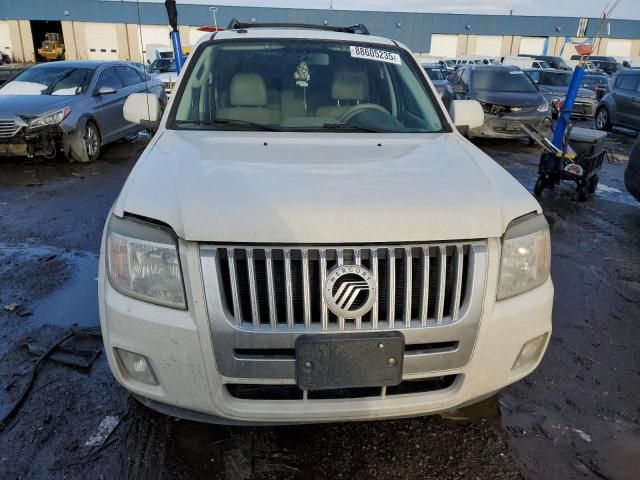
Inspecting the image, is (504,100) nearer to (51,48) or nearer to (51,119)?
(51,119)

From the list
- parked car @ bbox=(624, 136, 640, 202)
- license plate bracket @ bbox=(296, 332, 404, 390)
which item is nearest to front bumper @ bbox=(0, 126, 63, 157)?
license plate bracket @ bbox=(296, 332, 404, 390)

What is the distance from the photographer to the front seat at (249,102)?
3061mm

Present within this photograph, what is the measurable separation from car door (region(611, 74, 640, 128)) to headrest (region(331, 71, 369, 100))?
1134 centimetres

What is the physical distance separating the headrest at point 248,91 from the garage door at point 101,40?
154ft

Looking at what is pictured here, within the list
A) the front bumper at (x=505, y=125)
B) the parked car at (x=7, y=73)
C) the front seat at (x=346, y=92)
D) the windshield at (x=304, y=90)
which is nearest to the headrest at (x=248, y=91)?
the windshield at (x=304, y=90)

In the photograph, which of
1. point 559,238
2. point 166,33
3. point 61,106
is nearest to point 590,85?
point 559,238

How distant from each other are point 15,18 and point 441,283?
176ft

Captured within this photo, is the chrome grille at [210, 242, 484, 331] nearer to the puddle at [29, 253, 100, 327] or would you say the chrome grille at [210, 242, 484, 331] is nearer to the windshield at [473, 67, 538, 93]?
the puddle at [29, 253, 100, 327]

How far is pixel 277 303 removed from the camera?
1816 millimetres

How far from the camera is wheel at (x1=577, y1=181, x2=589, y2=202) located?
639cm

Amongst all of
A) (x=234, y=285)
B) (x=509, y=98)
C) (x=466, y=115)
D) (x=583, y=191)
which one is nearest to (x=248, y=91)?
(x=466, y=115)

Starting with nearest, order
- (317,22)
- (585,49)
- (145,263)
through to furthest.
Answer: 1. (145,263)
2. (585,49)
3. (317,22)

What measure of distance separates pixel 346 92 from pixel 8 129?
20.9 feet

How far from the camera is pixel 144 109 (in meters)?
3.34
